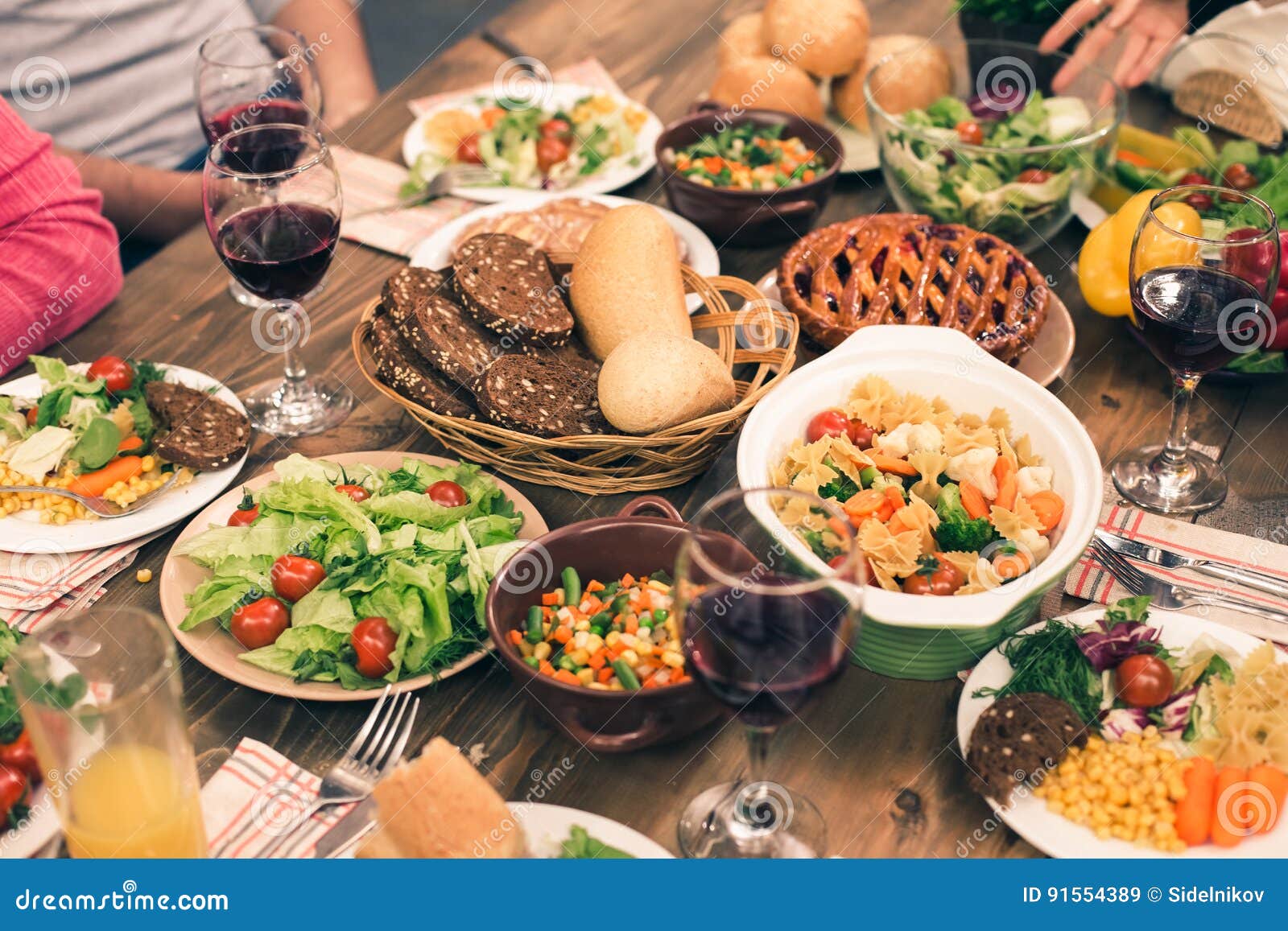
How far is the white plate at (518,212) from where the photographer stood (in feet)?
6.50

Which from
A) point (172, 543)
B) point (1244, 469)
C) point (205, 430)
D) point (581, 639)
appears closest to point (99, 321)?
point (205, 430)

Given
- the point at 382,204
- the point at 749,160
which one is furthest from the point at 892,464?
the point at 382,204

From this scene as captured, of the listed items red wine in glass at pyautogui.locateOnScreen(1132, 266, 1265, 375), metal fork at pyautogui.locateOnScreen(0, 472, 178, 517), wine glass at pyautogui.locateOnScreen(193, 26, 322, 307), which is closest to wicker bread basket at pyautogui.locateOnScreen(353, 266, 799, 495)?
metal fork at pyautogui.locateOnScreen(0, 472, 178, 517)

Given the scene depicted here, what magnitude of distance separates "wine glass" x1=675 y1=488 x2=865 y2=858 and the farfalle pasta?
22cm

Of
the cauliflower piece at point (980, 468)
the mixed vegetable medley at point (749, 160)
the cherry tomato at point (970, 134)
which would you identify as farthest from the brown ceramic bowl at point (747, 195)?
the cauliflower piece at point (980, 468)

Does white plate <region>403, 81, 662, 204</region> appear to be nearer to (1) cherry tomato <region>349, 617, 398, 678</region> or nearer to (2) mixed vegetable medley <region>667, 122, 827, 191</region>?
(2) mixed vegetable medley <region>667, 122, 827, 191</region>

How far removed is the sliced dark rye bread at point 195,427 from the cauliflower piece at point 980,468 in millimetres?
968

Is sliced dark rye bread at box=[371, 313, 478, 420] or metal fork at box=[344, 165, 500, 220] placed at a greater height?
sliced dark rye bread at box=[371, 313, 478, 420]

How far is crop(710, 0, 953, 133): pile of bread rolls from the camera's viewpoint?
2229 millimetres

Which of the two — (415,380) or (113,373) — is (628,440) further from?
(113,373)

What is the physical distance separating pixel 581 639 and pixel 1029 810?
0.48 meters

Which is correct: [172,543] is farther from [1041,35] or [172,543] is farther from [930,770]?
[1041,35]

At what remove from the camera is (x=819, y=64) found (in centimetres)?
231

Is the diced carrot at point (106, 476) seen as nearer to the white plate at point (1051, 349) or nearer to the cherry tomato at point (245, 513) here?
the cherry tomato at point (245, 513)
